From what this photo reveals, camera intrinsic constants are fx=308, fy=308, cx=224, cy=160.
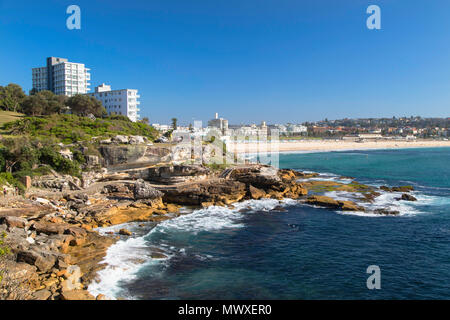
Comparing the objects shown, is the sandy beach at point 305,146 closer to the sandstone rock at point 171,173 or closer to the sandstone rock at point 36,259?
the sandstone rock at point 171,173

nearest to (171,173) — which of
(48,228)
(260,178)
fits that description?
(260,178)

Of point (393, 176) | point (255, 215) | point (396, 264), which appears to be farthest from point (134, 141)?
point (393, 176)

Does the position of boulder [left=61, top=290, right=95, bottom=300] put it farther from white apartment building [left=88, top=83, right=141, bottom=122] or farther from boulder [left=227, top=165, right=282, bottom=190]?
white apartment building [left=88, top=83, right=141, bottom=122]

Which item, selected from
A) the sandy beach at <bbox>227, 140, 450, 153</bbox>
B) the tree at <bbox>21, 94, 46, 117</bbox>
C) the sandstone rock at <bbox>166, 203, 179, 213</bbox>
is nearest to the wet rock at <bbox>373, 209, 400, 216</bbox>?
the sandstone rock at <bbox>166, 203, 179, 213</bbox>

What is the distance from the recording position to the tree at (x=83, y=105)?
5506 cm

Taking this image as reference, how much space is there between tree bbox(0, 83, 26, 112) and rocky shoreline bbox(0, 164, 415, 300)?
137ft

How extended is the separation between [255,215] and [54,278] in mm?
15669

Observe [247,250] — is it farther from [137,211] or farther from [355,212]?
[355,212]

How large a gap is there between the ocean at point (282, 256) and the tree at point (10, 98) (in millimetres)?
52780

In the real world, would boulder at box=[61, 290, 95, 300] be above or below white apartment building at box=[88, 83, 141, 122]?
below

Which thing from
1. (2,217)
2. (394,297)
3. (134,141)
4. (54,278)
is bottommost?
(394,297)

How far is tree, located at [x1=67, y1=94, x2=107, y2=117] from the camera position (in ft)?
181

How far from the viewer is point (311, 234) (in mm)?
20500

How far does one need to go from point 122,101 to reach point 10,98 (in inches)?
887
